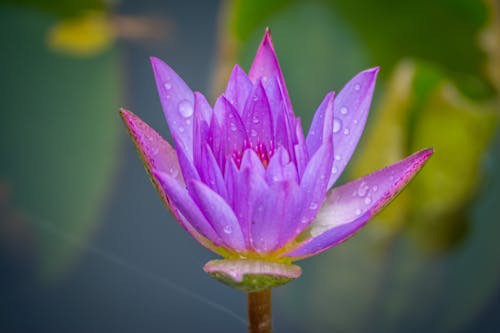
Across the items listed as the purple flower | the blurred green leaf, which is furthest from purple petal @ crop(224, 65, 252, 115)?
the blurred green leaf

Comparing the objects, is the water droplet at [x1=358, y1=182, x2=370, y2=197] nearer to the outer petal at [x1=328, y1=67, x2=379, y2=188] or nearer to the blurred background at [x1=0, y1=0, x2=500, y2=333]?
the outer petal at [x1=328, y1=67, x2=379, y2=188]

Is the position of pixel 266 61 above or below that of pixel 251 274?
above

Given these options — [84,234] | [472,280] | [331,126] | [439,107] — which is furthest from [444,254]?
[331,126]

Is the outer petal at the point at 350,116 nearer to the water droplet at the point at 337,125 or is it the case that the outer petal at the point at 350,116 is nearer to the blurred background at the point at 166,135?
the water droplet at the point at 337,125

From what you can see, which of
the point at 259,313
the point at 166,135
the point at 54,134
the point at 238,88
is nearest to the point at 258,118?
the point at 238,88

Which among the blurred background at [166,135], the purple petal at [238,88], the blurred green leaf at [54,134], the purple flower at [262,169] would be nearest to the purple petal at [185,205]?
the purple flower at [262,169]

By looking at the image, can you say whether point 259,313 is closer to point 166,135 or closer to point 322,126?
point 322,126
